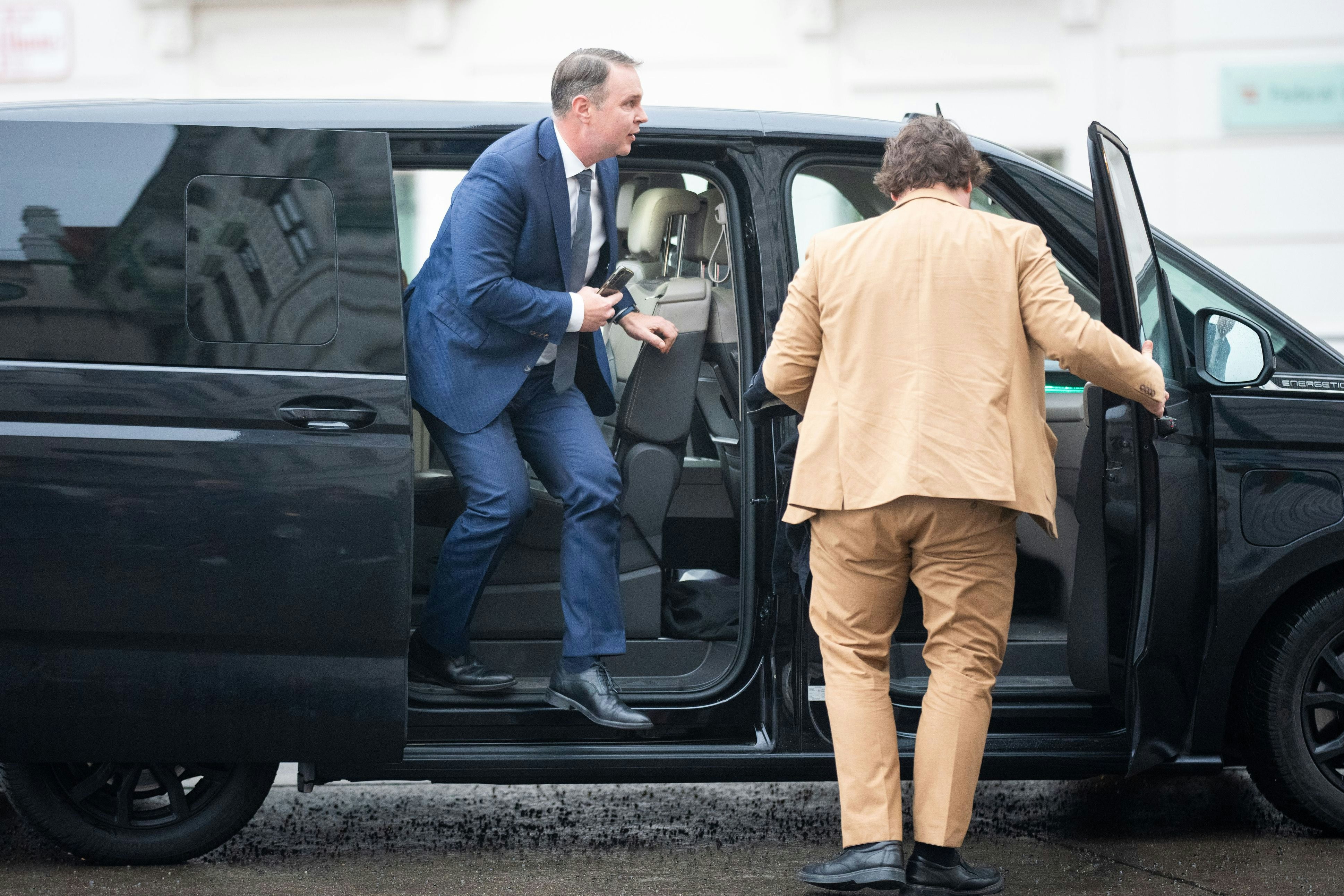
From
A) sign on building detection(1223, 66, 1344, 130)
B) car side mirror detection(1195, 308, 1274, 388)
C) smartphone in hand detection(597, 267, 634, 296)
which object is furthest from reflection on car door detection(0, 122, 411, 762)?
sign on building detection(1223, 66, 1344, 130)

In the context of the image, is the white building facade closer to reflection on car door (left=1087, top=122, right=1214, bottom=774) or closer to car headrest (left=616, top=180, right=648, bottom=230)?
car headrest (left=616, top=180, right=648, bottom=230)

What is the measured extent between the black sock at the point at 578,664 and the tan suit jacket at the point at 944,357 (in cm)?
71

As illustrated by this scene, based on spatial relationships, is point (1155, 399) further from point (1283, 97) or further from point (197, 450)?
point (1283, 97)

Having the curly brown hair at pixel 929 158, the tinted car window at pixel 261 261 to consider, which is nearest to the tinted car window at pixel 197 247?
the tinted car window at pixel 261 261

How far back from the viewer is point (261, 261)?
121 inches

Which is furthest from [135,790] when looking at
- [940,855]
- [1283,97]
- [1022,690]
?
[1283,97]

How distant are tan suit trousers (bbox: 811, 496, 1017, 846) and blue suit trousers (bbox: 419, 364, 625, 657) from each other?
580mm

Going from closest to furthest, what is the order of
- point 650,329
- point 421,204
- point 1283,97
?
point 650,329 → point 421,204 → point 1283,97

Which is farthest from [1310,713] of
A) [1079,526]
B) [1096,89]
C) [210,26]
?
[210,26]

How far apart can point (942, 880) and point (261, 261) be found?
6.58ft

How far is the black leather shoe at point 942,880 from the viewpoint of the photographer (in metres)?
2.91

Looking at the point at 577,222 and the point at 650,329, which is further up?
the point at 577,222

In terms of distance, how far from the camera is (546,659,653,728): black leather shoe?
3219mm

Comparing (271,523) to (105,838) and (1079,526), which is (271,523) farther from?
(1079,526)
